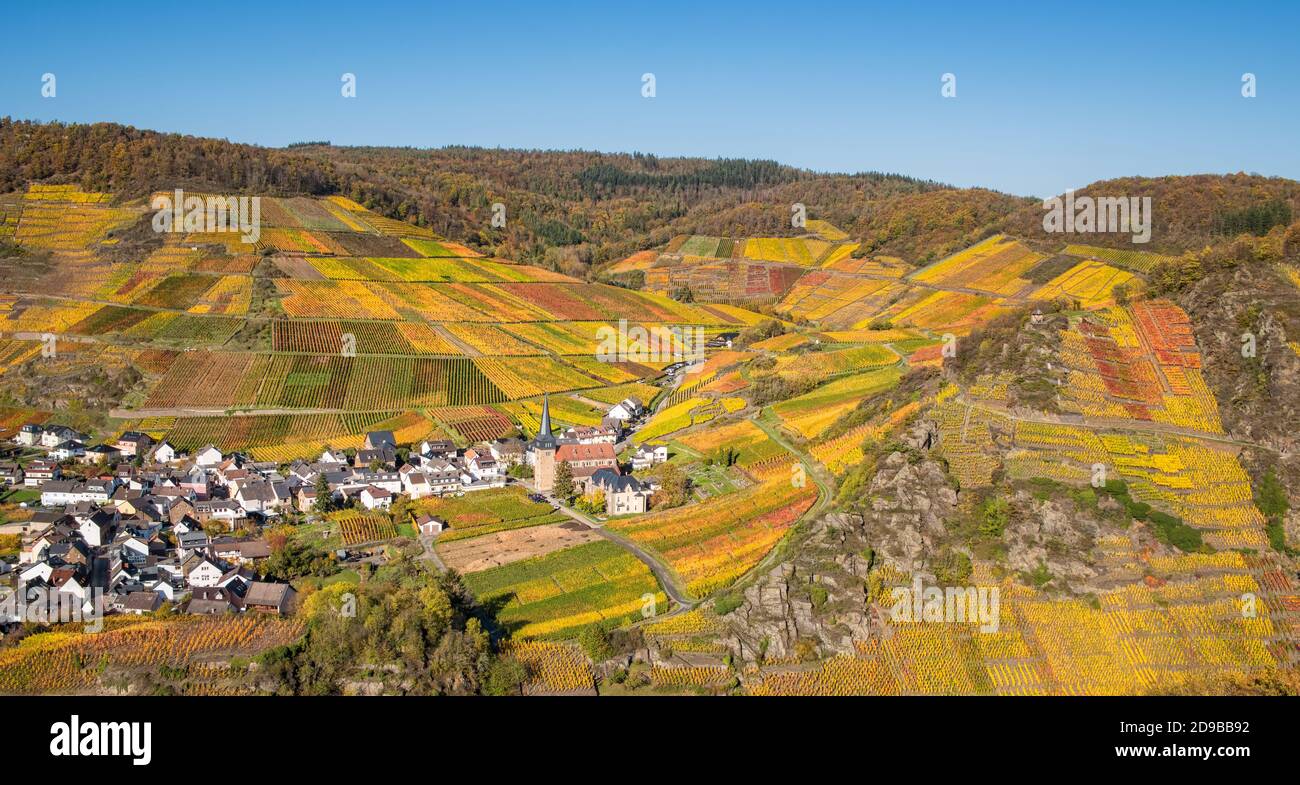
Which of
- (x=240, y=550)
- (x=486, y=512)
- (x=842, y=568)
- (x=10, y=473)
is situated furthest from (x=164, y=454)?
(x=842, y=568)

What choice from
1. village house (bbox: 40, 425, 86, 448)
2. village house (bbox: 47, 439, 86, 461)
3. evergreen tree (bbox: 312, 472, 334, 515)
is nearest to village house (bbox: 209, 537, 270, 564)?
evergreen tree (bbox: 312, 472, 334, 515)

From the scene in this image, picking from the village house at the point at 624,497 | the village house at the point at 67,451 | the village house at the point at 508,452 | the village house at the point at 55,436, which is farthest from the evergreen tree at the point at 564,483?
the village house at the point at 55,436

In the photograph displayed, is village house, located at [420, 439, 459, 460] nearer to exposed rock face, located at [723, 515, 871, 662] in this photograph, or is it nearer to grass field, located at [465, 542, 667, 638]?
grass field, located at [465, 542, 667, 638]

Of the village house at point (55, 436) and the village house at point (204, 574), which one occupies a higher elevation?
the village house at point (55, 436)

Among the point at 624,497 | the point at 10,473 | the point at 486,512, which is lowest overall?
the point at 486,512

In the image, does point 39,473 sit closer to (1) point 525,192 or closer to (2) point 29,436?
(2) point 29,436

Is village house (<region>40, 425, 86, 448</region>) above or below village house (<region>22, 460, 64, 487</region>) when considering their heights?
above

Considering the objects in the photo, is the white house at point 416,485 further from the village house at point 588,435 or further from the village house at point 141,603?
the village house at point 141,603
